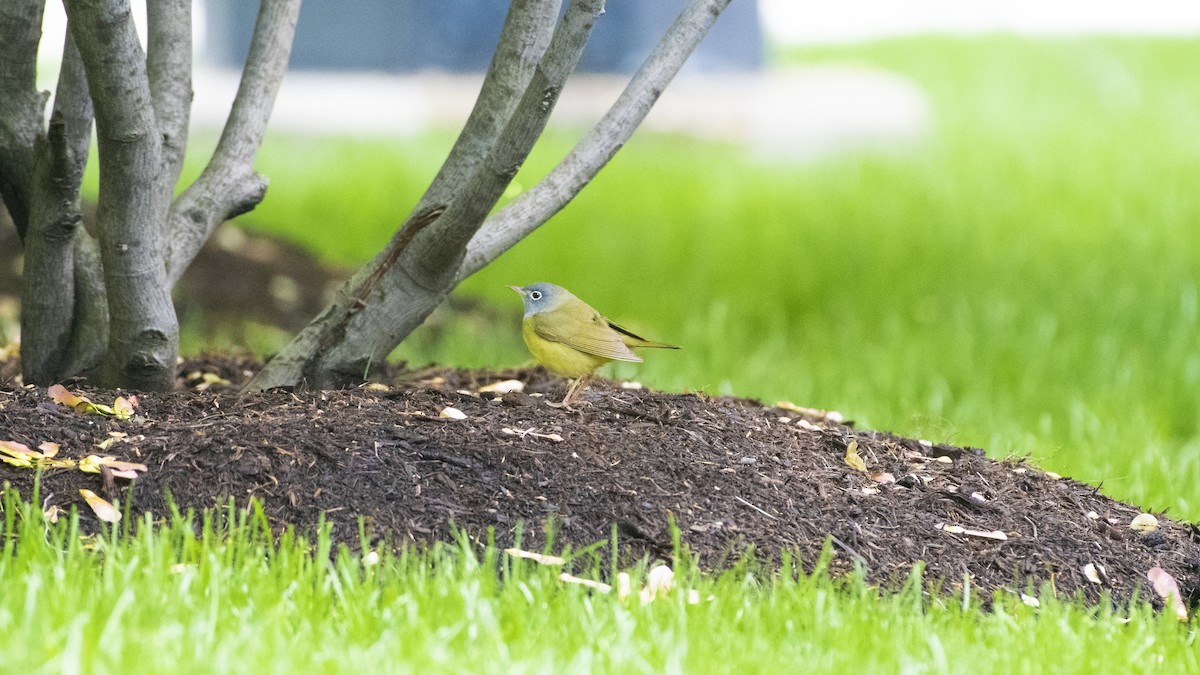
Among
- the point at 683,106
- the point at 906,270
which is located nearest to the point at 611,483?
the point at 906,270

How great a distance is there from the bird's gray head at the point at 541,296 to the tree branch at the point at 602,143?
0.17m

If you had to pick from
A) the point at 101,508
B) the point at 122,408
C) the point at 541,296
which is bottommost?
the point at 101,508

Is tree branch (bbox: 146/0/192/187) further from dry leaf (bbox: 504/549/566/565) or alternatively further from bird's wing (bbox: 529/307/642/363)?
dry leaf (bbox: 504/549/566/565)

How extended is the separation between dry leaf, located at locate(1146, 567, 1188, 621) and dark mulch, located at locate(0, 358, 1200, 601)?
0.05 meters

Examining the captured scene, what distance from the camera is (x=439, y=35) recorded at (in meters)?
11.6

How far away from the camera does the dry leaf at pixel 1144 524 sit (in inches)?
140

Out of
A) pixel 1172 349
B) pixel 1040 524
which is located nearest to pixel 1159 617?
pixel 1040 524

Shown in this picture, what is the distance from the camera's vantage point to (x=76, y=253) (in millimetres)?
3998

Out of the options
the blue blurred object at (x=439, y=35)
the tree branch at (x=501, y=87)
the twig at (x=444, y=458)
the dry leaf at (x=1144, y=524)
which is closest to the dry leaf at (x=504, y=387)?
the tree branch at (x=501, y=87)

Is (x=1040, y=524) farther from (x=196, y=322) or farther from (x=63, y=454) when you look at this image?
(x=196, y=322)

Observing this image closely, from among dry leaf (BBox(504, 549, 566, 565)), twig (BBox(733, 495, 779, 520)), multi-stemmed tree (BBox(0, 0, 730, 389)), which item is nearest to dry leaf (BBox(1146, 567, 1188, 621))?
twig (BBox(733, 495, 779, 520))

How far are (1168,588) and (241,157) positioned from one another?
3021mm

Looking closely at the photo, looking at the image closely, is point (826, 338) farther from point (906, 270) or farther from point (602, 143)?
point (602, 143)

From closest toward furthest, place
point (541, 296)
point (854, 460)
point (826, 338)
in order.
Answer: point (854, 460) → point (541, 296) → point (826, 338)
